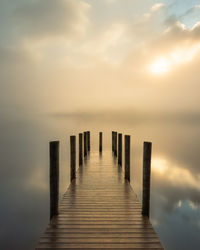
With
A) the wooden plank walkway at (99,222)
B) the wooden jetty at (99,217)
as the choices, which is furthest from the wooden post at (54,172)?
the wooden plank walkway at (99,222)

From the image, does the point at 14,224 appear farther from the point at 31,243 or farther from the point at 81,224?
the point at 81,224

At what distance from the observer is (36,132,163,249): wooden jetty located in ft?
11.2

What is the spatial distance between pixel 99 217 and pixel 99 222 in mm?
258

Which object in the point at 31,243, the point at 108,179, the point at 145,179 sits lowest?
the point at 31,243

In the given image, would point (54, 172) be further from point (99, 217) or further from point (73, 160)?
point (73, 160)

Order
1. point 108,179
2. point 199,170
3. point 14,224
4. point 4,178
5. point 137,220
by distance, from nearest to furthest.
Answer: point 137,220 < point 108,179 < point 14,224 < point 4,178 < point 199,170

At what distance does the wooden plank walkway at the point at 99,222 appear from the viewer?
3.39 metres

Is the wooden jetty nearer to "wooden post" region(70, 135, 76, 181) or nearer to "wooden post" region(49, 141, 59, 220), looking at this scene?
"wooden post" region(49, 141, 59, 220)

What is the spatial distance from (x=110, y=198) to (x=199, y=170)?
2165 centimetres

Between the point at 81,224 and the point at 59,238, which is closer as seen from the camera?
the point at 59,238

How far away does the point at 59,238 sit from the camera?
11.6 ft

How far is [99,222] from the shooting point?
414 centimetres

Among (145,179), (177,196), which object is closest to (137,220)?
(145,179)

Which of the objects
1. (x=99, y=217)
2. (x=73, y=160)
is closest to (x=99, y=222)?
(x=99, y=217)
